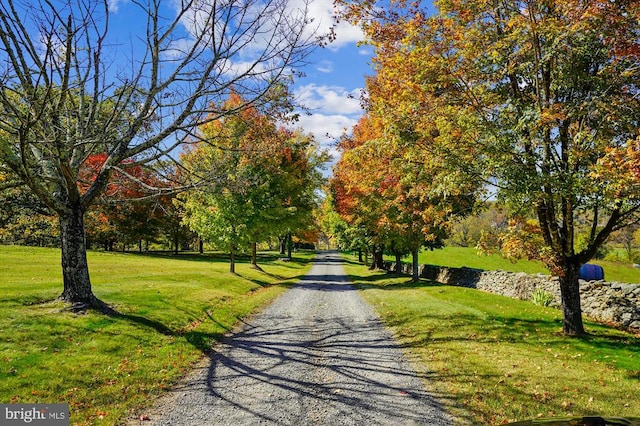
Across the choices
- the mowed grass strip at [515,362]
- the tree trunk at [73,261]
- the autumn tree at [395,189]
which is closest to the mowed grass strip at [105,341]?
the tree trunk at [73,261]

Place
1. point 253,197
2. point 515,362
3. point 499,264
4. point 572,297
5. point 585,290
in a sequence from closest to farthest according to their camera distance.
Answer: point 515,362 < point 572,297 < point 585,290 < point 253,197 < point 499,264

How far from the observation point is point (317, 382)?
23.7 feet

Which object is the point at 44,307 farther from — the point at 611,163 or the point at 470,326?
the point at 611,163

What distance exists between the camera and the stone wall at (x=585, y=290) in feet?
43.1

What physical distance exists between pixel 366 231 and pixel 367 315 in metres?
14.7

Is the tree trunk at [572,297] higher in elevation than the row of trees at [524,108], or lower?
lower

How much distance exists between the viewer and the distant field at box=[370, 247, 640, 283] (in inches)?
1644

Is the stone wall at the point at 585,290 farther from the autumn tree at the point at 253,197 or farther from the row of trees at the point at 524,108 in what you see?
the autumn tree at the point at 253,197

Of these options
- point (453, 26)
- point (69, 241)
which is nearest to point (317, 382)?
point (69, 241)

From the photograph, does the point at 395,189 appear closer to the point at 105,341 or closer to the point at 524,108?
the point at 524,108

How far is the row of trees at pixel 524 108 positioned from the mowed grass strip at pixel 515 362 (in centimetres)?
153

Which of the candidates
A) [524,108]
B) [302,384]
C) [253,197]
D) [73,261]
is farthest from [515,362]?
[253,197]

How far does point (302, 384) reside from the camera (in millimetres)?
7121

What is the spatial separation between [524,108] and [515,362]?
605 centimetres
